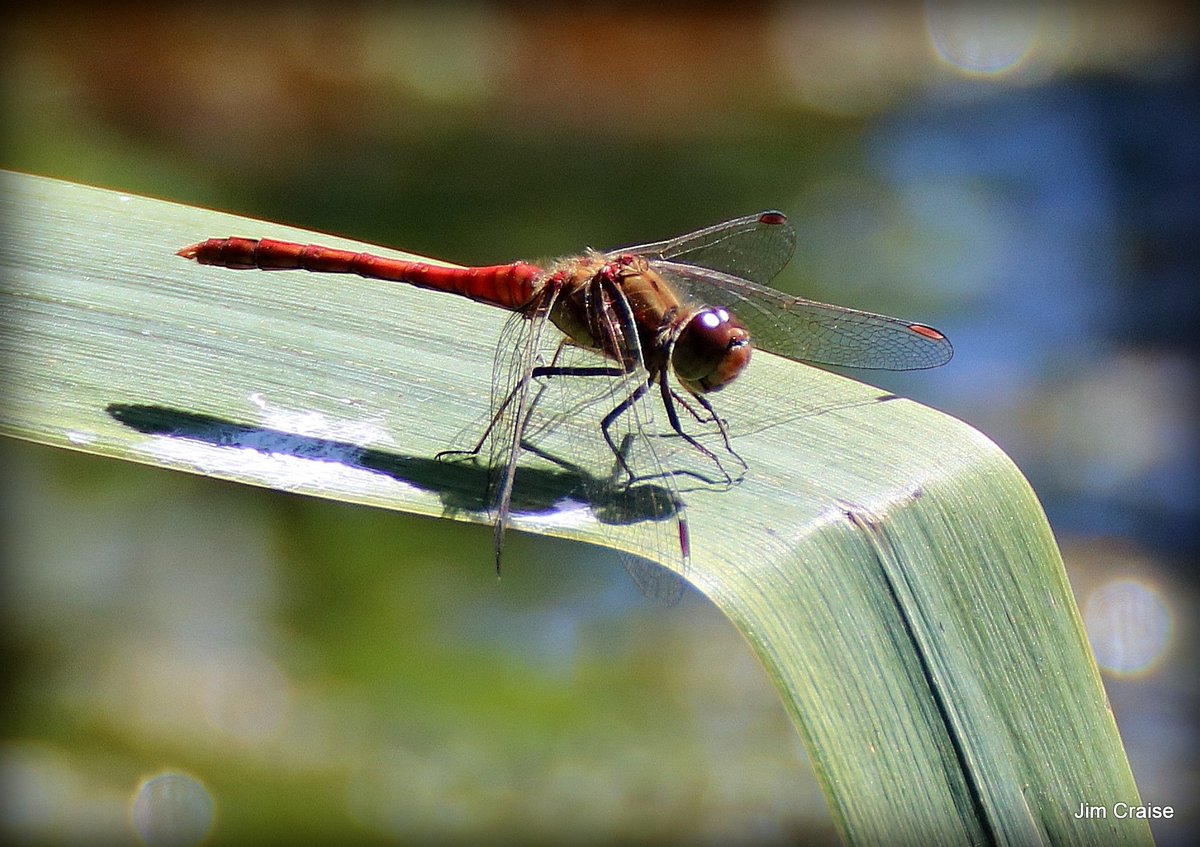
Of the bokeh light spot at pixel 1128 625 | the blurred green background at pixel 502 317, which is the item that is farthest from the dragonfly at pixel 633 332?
the bokeh light spot at pixel 1128 625

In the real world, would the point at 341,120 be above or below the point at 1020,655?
above

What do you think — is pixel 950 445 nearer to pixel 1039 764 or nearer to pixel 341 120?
pixel 1039 764

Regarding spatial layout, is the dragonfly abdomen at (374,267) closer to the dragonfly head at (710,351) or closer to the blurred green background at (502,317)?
the dragonfly head at (710,351)

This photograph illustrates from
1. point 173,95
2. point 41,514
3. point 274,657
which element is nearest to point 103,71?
point 173,95

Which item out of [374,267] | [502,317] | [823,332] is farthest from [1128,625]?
[374,267]

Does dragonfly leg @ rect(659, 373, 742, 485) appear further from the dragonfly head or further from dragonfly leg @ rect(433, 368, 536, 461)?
dragonfly leg @ rect(433, 368, 536, 461)

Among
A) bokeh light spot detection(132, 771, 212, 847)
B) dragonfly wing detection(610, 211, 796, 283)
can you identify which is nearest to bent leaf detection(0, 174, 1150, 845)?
dragonfly wing detection(610, 211, 796, 283)
